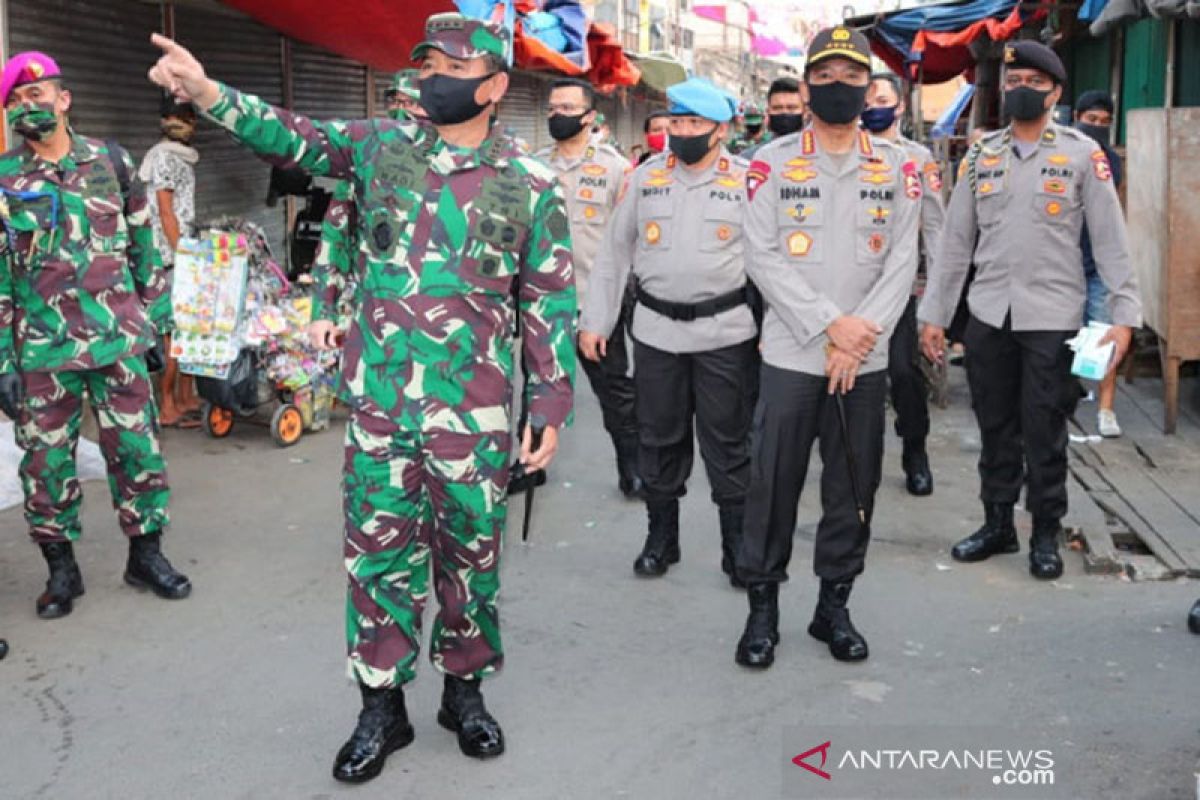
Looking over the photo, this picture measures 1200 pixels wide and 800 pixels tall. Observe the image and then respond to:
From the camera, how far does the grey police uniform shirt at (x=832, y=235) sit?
449 cm

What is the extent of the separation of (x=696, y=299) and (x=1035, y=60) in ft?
5.22

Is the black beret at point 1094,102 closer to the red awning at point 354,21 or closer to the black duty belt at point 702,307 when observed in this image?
the red awning at point 354,21

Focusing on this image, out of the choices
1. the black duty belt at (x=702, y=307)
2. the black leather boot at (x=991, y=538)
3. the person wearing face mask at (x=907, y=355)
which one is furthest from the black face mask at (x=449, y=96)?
the person wearing face mask at (x=907, y=355)

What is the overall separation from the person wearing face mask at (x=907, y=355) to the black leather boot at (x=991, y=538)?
105 centimetres

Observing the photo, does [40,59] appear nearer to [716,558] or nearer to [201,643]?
[201,643]

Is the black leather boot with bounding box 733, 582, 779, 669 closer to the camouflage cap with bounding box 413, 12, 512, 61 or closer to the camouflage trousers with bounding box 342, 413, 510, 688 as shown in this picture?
the camouflage trousers with bounding box 342, 413, 510, 688

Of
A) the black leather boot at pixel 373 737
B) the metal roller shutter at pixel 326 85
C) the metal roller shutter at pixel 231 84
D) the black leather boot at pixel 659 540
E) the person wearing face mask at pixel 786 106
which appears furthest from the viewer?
the metal roller shutter at pixel 326 85

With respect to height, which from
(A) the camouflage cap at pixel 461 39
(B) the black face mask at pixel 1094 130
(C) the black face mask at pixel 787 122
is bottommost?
(A) the camouflage cap at pixel 461 39

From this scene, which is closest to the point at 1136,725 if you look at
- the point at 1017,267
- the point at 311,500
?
the point at 1017,267

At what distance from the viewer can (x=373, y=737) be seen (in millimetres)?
3836

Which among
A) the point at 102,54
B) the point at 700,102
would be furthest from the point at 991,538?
the point at 102,54

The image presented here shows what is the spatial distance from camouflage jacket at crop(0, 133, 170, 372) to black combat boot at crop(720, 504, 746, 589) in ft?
8.00

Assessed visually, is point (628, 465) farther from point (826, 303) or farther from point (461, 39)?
point (461, 39)

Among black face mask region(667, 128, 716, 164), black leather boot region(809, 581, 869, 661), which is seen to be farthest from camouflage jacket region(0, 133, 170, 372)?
black leather boot region(809, 581, 869, 661)
